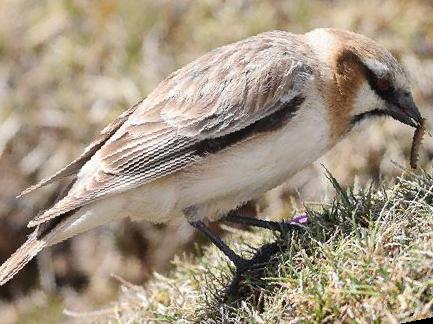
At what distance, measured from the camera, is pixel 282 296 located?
3936 millimetres

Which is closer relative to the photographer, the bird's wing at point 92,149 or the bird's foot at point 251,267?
the bird's foot at point 251,267

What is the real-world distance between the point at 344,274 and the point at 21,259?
5.77ft

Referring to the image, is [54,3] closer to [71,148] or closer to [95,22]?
[95,22]

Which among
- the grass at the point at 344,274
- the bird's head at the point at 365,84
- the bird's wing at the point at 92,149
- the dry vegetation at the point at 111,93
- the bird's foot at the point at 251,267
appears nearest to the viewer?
the grass at the point at 344,274

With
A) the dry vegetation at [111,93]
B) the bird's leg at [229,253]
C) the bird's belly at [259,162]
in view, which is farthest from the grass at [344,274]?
the dry vegetation at [111,93]

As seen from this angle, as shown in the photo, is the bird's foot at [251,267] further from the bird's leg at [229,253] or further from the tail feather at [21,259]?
the tail feather at [21,259]

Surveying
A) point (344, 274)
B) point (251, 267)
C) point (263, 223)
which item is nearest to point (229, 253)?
point (251, 267)

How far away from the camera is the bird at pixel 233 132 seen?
4.46 m

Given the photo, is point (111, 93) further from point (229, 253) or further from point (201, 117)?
point (229, 253)

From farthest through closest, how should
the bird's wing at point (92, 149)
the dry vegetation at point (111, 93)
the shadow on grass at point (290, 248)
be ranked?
the dry vegetation at point (111, 93)
the bird's wing at point (92, 149)
the shadow on grass at point (290, 248)

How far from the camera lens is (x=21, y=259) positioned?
471cm

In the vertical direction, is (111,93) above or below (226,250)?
above

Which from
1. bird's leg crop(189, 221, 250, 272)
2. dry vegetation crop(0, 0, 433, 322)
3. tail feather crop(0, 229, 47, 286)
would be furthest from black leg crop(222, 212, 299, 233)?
dry vegetation crop(0, 0, 433, 322)

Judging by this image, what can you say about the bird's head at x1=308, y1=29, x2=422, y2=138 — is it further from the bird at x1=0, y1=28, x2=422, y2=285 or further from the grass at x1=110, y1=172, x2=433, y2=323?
the grass at x1=110, y1=172, x2=433, y2=323
